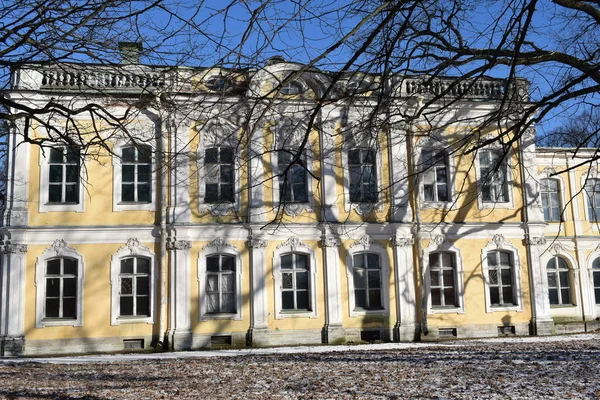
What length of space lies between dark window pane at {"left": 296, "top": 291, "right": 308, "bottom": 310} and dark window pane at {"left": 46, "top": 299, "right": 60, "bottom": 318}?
19.8 ft

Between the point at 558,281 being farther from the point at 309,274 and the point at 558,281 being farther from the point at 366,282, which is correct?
the point at 309,274

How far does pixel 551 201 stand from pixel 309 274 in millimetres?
10237

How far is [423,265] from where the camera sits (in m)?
17.4

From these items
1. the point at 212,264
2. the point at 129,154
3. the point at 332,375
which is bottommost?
the point at 332,375

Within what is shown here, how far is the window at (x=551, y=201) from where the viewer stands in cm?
2212

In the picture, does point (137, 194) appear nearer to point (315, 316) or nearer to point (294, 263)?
point (294, 263)

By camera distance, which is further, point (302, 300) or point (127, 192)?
point (302, 300)

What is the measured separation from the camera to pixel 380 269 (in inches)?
678

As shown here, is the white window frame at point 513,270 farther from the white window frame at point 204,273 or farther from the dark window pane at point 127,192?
the dark window pane at point 127,192

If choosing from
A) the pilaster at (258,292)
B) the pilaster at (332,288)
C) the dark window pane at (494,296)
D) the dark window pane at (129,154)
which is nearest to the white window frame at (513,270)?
the dark window pane at (494,296)

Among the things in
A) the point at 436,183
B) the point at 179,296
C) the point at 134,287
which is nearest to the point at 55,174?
the point at 134,287

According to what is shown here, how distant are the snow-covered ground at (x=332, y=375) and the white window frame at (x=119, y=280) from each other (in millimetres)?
1805

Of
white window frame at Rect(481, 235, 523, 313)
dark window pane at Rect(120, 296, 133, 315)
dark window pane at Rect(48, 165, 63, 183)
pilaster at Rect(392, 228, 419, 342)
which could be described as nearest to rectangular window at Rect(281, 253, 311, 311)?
pilaster at Rect(392, 228, 419, 342)

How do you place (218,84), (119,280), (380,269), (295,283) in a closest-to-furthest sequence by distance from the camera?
(218,84) < (119,280) < (295,283) < (380,269)
